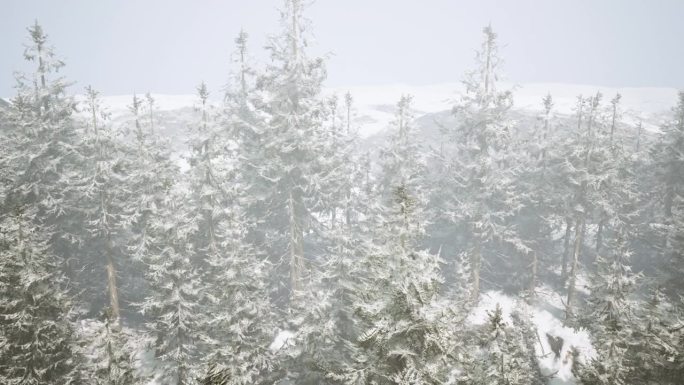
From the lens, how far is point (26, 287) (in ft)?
42.1

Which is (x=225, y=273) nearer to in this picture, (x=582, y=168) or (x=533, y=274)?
(x=582, y=168)

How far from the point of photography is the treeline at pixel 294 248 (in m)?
10.3

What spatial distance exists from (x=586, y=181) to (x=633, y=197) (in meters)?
6.57

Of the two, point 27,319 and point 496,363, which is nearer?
point 496,363

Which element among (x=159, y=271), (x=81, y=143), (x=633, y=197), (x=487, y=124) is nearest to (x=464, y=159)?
(x=487, y=124)

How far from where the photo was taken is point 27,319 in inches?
510

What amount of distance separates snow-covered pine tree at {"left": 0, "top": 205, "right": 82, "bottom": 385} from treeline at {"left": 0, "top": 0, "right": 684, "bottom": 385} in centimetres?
7

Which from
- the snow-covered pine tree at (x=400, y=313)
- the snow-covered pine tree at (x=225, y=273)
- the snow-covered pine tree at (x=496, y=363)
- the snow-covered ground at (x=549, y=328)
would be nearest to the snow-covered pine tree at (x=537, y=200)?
the snow-covered ground at (x=549, y=328)

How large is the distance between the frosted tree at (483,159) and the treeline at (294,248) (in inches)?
6.5

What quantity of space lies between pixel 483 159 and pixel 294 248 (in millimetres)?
14696

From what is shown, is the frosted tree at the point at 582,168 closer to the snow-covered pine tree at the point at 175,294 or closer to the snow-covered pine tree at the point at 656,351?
the snow-covered pine tree at the point at 656,351

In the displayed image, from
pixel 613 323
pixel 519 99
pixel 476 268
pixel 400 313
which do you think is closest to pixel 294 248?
pixel 476 268

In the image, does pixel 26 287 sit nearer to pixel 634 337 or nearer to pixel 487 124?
pixel 634 337

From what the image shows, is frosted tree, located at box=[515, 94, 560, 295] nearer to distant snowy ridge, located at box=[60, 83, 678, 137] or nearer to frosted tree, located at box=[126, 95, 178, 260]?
frosted tree, located at box=[126, 95, 178, 260]
